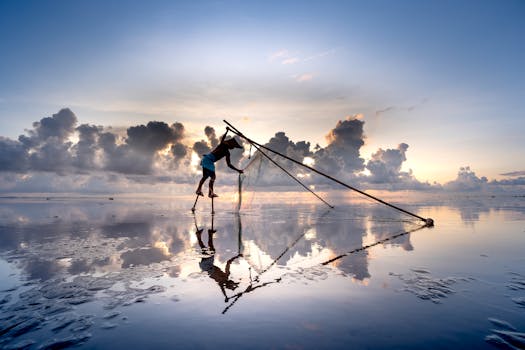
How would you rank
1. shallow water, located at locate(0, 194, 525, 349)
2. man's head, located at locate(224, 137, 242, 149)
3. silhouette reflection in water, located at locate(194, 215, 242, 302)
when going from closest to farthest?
shallow water, located at locate(0, 194, 525, 349) → silhouette reflection in water, located at locate(194, 215, 242, 302) → man's head, located at locate(224, 137, 242, 149)

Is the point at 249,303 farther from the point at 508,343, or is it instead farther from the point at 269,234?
the point at 269,234

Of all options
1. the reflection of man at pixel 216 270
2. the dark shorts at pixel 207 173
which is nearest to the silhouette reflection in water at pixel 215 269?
the reflection of man at pixel 216 270

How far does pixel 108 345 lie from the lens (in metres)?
2.81

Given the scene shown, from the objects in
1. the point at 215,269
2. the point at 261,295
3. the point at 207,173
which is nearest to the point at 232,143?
the point at 207,173

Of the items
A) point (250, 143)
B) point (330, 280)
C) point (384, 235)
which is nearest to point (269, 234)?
point (384, 235)

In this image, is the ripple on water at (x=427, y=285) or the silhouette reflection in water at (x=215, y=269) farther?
the silhouette reflection in water at (x=215, y=269)

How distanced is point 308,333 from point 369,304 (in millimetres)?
1276

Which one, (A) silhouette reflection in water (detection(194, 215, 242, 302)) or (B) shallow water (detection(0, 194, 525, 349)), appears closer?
(B) shallow water (detection(0, 194, 525, 349))

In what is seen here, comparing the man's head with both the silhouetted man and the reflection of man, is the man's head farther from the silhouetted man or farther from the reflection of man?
the reflection of man

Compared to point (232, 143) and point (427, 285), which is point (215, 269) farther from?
point (232, 143)

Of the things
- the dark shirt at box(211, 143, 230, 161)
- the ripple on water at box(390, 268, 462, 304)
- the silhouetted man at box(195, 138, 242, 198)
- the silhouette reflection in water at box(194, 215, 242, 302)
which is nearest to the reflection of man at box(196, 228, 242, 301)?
the silhouette reflection in water at box(194, 215, 242, 302)

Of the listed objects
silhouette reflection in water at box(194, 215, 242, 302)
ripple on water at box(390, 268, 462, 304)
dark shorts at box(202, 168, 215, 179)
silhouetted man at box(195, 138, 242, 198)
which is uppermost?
silhouetted man at box(195, 138, 242, 198)

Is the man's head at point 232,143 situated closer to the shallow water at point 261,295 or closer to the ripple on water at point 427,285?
the shallow water at point 261,295

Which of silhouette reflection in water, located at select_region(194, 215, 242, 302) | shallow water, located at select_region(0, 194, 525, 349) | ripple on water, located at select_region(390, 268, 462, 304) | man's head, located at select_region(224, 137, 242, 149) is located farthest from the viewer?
man's head, located at select_region(224, 137, 242, 149)
